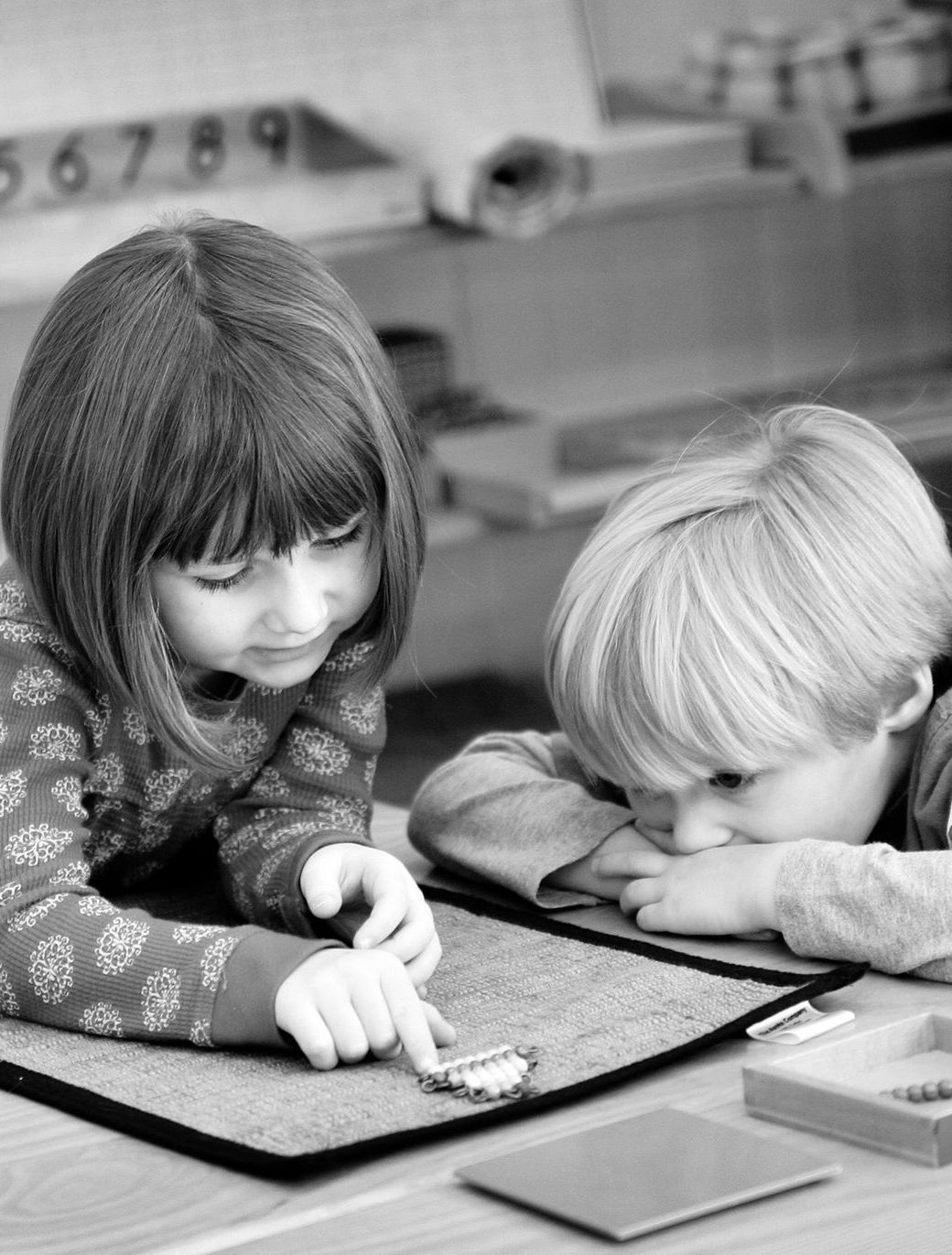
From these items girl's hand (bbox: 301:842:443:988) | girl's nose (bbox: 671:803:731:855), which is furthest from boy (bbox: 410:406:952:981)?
girl's hand (bbox: 301:842:443:988)

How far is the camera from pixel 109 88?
8.96ft

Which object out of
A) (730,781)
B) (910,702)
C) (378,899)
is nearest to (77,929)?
(378,899)

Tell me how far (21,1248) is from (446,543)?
2.17 meters

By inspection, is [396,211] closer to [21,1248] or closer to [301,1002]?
[301,1002]

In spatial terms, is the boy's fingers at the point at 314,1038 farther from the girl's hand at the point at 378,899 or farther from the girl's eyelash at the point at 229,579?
the girl's eyelash at the point at 229,579

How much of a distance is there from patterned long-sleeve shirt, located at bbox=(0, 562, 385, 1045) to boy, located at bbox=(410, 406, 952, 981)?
0.13m

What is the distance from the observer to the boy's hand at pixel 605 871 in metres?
1.05

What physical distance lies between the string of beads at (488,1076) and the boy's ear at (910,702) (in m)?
0.35

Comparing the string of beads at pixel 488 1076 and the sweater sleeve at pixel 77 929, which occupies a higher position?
the sweater sleeve at pixel 77 929

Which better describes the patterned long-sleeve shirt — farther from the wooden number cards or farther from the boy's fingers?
the wooden number cards

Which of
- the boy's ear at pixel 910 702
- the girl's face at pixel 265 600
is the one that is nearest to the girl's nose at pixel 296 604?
the girl's face at pixel 265 600

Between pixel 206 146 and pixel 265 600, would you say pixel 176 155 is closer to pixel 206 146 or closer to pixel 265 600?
pixel 206 146

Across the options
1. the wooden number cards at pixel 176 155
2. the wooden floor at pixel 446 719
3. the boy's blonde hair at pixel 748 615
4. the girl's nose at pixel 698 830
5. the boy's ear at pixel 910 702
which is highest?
the wooden number cards at pixel 176 155

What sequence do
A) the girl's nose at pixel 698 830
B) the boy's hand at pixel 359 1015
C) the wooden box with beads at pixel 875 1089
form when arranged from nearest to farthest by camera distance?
1. the wooden box with beads at pixel 875 1089
2. the boy's hand at pixel 359 1015
3. the girl's nose at pixel 698 830
